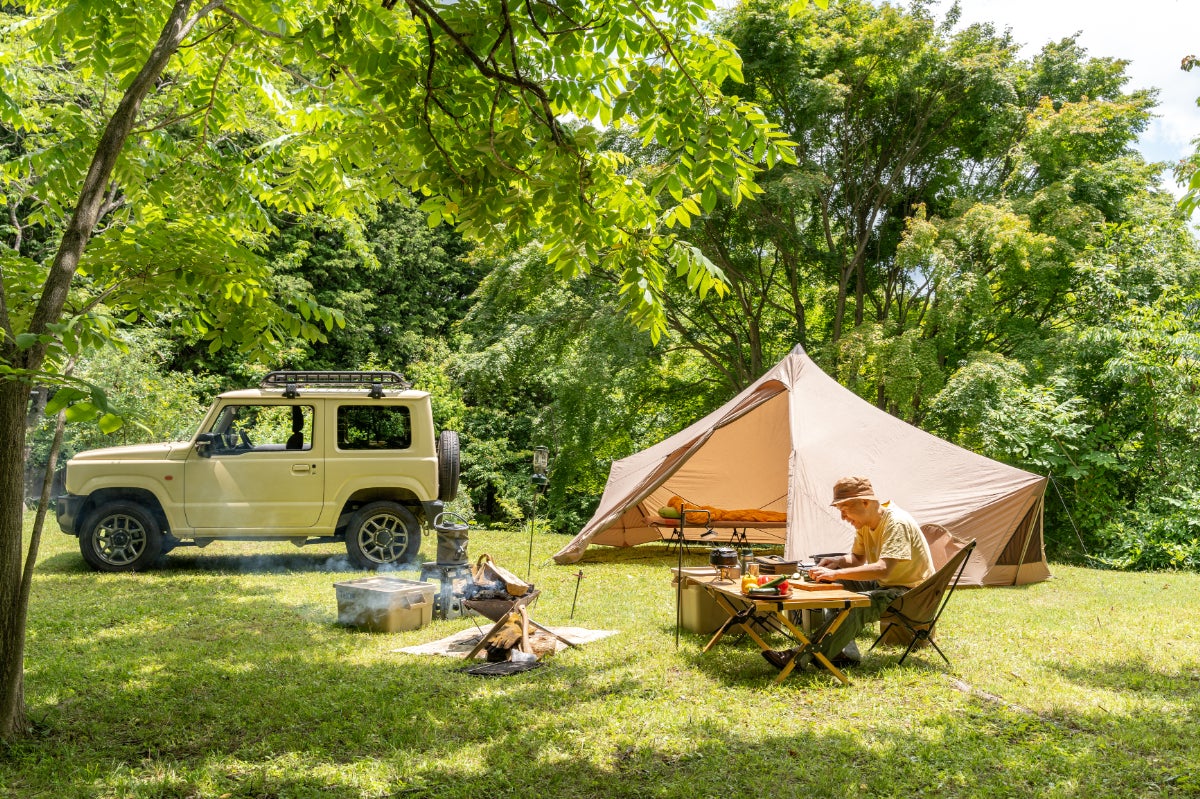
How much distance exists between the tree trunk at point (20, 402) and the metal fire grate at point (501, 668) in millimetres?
2287

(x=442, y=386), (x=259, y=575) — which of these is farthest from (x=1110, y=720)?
(x=442, y=386)

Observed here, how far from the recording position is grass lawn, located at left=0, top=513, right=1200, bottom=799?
12.0 feet

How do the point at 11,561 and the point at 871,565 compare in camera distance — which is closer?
the point at 11,561

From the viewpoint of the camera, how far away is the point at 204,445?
8.47 m

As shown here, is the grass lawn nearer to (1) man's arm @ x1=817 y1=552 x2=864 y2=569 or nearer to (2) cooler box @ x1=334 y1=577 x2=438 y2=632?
(2) cooler box @ x1=334 y1=577 x2=438 y2=632

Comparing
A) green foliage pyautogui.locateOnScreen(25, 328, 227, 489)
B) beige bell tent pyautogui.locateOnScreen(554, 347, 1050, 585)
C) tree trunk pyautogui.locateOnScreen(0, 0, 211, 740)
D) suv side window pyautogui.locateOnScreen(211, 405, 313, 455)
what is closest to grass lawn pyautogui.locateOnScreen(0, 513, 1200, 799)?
tree trunk pyautogui.locateOnScreen(0, 0, 211, 740)

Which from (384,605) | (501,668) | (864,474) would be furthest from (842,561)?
(384,605)

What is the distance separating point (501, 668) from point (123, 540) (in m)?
5.08

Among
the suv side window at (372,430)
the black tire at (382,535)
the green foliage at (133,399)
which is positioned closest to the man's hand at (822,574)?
the black tire at (382,535)

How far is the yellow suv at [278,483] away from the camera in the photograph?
8.35m

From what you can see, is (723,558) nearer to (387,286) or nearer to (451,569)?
(451,569)

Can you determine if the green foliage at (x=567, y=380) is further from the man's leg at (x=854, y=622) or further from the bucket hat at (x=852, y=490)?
the man's leg at (x=854, y=622)

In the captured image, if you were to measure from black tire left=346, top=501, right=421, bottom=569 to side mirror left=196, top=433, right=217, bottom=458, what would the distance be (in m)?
1.52

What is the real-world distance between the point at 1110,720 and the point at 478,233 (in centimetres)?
398
